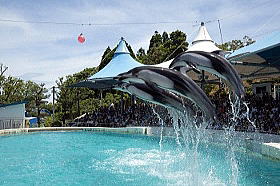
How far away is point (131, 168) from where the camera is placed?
24.9ft

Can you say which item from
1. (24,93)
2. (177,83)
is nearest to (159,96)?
(177,83)

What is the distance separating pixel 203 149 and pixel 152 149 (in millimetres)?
1723

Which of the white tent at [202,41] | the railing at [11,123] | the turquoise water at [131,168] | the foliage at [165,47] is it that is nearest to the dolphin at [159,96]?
the turquoise water at [131,168]

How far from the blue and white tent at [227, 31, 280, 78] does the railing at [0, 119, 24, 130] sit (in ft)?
42.1

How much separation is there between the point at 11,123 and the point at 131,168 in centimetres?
1352

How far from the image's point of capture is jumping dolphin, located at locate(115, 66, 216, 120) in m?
4.12

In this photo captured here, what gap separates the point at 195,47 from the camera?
46.3 ft

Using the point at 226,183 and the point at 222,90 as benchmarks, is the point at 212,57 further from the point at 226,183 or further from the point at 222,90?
the point at 222,90

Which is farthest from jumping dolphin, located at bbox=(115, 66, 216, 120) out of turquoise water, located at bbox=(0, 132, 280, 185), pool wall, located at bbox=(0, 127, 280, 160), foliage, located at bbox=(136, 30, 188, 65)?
foliage, located at bbox=(136, 30, 188, 65)

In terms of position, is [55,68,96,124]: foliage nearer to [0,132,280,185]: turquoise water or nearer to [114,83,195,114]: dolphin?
[0,132,280,185]: turquoise water

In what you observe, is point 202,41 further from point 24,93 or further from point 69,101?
point 24,93

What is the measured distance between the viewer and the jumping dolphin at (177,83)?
412cm

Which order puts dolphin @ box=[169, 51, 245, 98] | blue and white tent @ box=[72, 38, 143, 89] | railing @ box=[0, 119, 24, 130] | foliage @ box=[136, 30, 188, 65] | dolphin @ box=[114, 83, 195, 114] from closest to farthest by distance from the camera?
dolphin @ box=[169, 51, 245, 98] < dolphin @ box=[114, 83, 195, 114] < blue and white tent @ box=[72, 38, 143, 89] < railing @ box=[0, 119, 24, 130] < foliage @ box=[136, 30, 188, 65]

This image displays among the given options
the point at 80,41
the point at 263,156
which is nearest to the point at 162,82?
the point at 263,156
